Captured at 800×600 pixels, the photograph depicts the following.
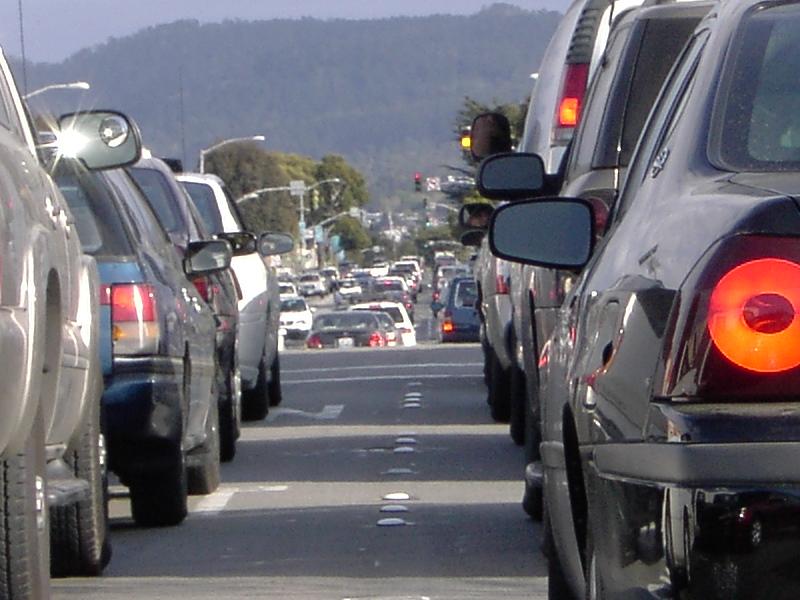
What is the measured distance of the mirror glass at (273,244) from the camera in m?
16.9

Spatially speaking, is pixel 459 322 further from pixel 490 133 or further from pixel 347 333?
pixel 490 133

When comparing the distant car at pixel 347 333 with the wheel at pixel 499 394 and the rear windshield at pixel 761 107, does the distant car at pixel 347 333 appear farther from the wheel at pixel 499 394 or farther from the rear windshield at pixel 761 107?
the rear windshield at pixel 761 107

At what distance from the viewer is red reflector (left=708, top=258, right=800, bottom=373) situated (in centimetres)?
342

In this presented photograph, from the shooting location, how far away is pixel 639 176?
4.90 meters

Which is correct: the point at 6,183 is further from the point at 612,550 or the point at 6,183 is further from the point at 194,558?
the point at 194,558

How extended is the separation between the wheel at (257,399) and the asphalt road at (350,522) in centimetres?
16

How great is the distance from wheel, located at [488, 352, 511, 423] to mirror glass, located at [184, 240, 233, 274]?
404 centimetres

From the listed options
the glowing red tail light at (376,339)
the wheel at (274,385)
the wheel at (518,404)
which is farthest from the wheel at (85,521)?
the glowing red tail light at (376,339)

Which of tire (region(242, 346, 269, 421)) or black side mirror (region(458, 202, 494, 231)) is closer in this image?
tire (region(242, 346, 269, 421))

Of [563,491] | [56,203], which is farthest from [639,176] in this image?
[56,203]

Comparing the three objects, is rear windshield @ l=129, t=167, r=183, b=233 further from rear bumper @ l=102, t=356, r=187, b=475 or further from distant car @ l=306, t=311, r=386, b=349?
distant car @ l=306, t=311, r=386, b=349

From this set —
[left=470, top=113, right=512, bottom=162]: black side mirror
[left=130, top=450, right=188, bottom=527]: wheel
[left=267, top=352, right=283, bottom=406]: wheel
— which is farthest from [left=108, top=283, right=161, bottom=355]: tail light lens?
[left=267, top=352, right=283, bottom=406]: wheel

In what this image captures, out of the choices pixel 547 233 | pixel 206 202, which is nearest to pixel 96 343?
pixel 547 233

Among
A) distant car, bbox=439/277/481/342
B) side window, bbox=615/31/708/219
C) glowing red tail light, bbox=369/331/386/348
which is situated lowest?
distant car, bbox=439/277/481/342
